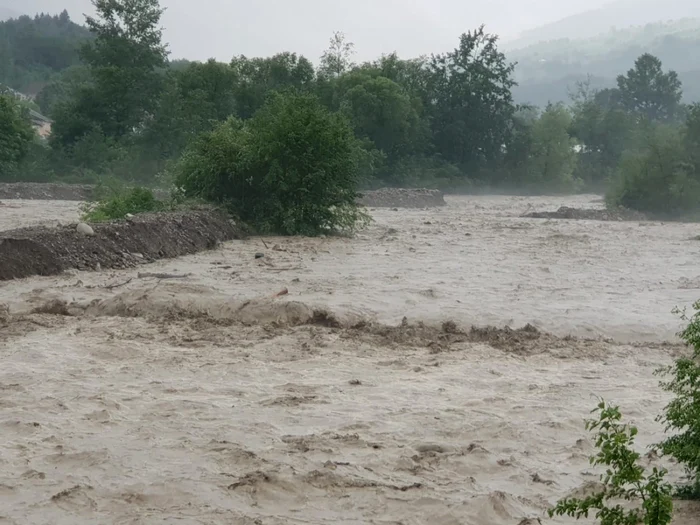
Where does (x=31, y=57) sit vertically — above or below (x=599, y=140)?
above

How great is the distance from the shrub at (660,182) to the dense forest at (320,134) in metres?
0.05

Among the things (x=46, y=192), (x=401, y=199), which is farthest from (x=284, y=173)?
(x=401, y=199)

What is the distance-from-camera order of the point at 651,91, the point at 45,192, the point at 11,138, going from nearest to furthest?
the point at 45,192 → the point at 11,138 → the point at 651,91

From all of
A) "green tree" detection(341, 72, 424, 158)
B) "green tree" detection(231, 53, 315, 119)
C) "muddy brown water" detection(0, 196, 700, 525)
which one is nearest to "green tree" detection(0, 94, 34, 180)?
"green tree" detection(231, 53, 315, 119)

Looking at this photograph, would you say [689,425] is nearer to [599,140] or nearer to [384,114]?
[384,114]

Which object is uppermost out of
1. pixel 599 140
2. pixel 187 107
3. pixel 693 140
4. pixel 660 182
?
pixel 187 107

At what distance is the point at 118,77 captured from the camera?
146 feet

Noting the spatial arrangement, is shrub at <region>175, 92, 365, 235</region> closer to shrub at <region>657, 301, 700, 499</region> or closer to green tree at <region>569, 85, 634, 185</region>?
shrub at <region>657, 301, 700, 499</region>

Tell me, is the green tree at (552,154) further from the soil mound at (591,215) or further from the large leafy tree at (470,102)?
the soil mound at (591,215)

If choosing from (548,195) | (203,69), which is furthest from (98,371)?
(548,195)

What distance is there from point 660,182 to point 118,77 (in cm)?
2571

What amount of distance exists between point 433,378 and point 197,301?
3432 mm

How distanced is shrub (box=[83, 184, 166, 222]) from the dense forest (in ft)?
4.07

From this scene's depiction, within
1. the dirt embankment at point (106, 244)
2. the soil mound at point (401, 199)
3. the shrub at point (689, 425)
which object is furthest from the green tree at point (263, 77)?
the shrub at point (689, 425)
